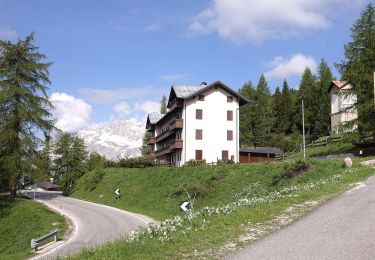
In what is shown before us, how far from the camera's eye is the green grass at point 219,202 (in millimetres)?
10969

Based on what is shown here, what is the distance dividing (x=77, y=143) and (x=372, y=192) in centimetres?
8398

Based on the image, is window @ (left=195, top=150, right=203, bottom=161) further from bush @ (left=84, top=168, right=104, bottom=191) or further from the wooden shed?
bush @ (left=84, top=168, right=104, bottom=191)

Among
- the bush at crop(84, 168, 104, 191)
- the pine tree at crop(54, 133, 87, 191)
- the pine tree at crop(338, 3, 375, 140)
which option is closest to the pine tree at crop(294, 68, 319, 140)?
the bush at crop(84, 168, 104, 191)

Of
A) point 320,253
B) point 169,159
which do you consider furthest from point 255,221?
point 169,159

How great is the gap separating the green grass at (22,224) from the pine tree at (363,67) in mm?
26576

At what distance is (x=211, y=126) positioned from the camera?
64.2 m

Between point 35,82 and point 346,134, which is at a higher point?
point 35,82

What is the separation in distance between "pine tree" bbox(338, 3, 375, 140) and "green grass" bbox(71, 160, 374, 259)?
10.1m

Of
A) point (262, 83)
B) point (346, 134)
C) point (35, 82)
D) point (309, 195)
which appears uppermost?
point (262, 83)

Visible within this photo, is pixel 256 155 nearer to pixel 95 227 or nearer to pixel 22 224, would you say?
pixel 22 224

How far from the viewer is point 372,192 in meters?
17.5

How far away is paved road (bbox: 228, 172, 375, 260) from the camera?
32.4 feet

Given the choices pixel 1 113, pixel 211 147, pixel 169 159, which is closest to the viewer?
pixel 1 113

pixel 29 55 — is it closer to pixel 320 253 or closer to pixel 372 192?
pixel 372 192
